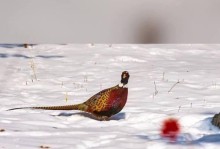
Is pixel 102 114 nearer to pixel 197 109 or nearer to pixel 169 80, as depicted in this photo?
pixel 197 109

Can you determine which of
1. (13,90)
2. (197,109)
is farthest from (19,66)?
(197,109)

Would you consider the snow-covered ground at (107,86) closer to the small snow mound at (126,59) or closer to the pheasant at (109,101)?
the small snow mound at (126,59)

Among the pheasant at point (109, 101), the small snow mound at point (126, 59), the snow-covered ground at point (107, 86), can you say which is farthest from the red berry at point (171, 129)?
the small snow mound at point (126, 59)

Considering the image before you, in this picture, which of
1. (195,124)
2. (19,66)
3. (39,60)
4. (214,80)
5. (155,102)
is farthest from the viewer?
(39,60)

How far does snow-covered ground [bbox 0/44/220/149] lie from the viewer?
4.77 meters

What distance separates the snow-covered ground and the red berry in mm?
64

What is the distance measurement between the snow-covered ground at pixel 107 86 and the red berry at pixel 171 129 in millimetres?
64

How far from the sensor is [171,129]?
17.5 ft

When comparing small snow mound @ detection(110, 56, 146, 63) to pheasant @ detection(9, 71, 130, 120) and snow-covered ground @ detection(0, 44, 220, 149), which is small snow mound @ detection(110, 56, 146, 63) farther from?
pheasant @ detection(9, 71, 130, 120)

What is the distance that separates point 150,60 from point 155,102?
16.7 ft

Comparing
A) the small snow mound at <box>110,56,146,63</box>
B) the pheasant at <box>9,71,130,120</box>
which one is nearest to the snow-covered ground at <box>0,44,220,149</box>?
the small snow mound at <box>110,56,146,63</box>

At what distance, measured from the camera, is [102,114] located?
553cm

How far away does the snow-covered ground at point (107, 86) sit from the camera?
477 cm

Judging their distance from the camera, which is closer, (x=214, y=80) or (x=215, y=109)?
A: (x=215, y=109)
